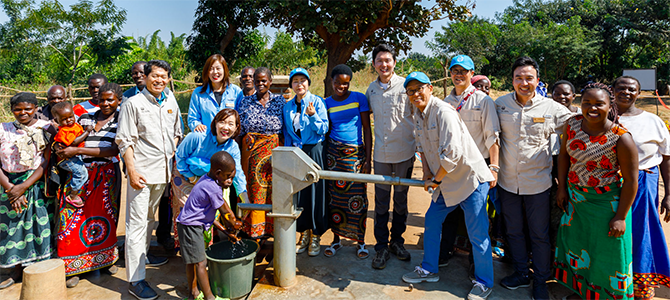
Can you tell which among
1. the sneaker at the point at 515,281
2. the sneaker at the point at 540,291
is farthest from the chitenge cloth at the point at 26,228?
the sneaker at the point at 540,291

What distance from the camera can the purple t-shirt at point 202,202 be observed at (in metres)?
2.66

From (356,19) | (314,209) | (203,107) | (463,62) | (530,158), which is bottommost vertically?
(314,209)

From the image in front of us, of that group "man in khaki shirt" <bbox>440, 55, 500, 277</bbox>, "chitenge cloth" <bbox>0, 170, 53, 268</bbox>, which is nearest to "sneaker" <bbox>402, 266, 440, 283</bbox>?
"man in khaki shirt" <bbox>440, 55, 500, 277</bbox>

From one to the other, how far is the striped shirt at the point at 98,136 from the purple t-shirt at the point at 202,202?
1.06 meters

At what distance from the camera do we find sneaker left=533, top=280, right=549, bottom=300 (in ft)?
9.08

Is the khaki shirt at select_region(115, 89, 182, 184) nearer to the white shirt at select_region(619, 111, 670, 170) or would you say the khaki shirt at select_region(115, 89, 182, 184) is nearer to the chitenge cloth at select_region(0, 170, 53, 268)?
the chitenge cloth at select_region(0, 170, 53, 268)

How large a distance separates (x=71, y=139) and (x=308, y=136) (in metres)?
1.90

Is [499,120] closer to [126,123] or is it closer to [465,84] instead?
[465,84]

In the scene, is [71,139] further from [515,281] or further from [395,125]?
[515,281]

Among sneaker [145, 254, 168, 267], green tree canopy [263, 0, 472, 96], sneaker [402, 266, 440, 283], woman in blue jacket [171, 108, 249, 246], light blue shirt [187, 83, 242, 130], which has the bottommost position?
sneaker [145, 254, 168, 267]

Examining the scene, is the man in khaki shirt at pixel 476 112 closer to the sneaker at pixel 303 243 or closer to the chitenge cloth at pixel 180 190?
the sneaker at pixel 303 243

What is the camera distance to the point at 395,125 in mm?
3230

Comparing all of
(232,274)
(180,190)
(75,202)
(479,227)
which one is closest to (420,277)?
(479,227)

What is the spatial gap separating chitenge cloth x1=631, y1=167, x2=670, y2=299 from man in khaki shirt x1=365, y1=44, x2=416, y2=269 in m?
1.62
